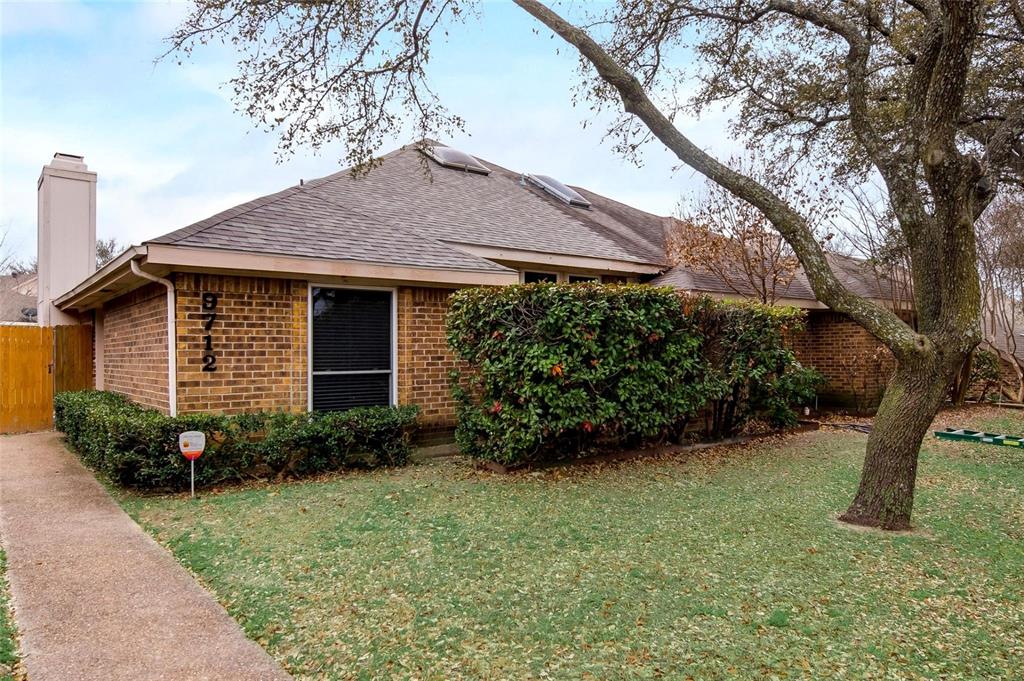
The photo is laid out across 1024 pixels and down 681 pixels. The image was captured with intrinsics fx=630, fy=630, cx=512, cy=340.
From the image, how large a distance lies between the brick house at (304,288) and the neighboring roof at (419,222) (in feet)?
0.14

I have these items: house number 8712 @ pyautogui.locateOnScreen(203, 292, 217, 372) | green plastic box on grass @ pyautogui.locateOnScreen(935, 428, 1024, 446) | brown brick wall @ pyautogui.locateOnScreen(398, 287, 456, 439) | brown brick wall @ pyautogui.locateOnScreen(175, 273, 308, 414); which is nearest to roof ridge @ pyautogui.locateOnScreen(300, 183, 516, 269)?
brown brick wall @ pyautogui.locateOnScreen(398, 287, 456, 439)

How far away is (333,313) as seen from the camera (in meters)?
8.38

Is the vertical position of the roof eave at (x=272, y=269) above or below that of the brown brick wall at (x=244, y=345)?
above

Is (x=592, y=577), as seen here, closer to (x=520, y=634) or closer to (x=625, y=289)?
(x=520, y=634)

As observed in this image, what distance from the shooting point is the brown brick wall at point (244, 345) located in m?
7.26

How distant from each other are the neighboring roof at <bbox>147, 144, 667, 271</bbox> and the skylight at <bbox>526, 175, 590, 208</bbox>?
28 centimetres

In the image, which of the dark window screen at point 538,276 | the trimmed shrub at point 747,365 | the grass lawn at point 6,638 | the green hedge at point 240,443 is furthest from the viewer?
the dark window screen at point 538,276

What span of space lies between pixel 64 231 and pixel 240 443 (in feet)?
28.9

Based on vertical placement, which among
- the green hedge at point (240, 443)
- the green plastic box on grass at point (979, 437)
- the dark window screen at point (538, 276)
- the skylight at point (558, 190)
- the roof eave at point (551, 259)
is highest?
the skylight at point (558, 190)

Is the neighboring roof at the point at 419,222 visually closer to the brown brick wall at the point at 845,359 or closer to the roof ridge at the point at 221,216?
the roof ridge at the point at 221,216

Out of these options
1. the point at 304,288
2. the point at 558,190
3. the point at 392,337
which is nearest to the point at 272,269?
the point at 304,288

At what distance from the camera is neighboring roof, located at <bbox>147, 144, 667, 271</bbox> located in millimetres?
→ 7961

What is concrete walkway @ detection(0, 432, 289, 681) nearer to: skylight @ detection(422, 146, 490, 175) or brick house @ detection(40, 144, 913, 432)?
brick house @ detection(40, 144, 913, 432)

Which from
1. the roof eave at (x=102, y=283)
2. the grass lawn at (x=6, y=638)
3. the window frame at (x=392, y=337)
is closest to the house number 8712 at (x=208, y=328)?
the roof eave at (x=102, y=283)
